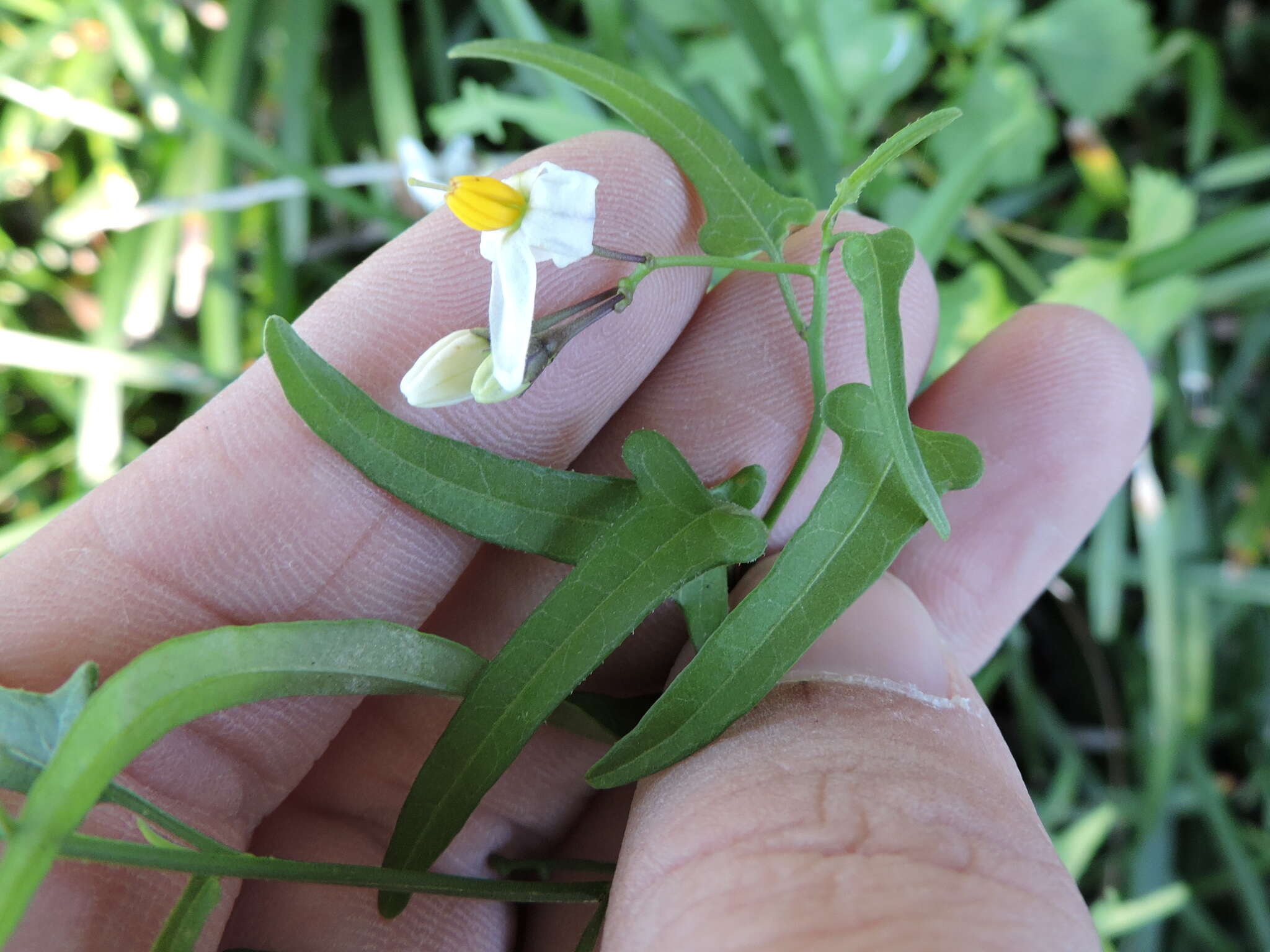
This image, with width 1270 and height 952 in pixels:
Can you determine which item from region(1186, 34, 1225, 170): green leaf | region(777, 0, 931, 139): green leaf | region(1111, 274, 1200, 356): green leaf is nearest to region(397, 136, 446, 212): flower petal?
region(777, 0, 931, 139): green leaf

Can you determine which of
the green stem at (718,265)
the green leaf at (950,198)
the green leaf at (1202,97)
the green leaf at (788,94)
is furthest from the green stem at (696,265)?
the green leaf at (1202,97)

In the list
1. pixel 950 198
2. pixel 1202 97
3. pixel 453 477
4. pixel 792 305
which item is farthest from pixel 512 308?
pixel 1202 97

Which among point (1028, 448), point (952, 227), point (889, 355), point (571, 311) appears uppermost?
point (571, 311)

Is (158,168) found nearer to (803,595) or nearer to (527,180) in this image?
(527,180)

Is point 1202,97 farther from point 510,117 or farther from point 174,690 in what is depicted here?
point 174,690

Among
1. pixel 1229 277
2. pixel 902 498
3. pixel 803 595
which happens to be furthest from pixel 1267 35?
pixel 803 595

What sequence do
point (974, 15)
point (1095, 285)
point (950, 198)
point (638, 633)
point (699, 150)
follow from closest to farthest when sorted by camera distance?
point (699, 150) → point (638, 633) → point (950, 198) → point (1095, 285) → point (974, 15)
